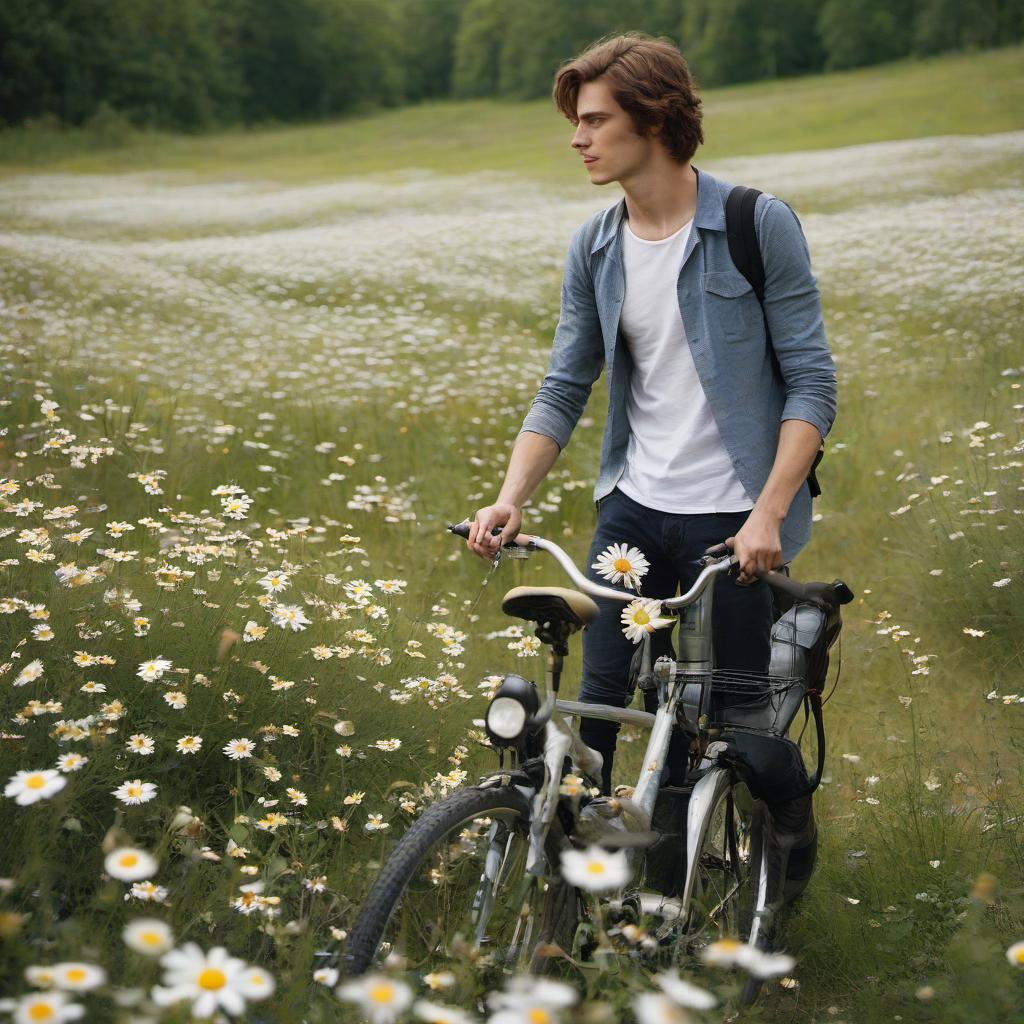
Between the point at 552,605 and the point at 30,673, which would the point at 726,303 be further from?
the point at 30,673

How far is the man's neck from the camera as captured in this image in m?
3.01

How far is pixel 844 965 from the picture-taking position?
320 cm

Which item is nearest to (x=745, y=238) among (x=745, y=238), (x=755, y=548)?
(x=745, y=238)

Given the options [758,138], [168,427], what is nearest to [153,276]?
[168,427]

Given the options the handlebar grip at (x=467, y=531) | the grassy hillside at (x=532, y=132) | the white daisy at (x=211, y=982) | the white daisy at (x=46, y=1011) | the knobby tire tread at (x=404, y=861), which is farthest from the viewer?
the grassy hillside at (x=532, y=132)

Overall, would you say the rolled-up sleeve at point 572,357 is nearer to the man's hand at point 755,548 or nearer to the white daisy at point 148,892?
the man's hand at point 755,548

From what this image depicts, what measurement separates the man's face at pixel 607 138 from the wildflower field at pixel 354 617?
1.50 meters

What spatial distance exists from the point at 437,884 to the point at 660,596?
39.3 inches

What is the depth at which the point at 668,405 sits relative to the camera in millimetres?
3074

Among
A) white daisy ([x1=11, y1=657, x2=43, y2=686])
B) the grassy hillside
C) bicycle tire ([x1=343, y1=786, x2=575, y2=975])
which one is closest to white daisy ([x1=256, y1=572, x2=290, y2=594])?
white daisy ([x1=11, y1=657, x2=43, y2=686])

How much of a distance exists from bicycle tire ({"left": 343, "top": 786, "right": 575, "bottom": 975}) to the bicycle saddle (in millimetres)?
354

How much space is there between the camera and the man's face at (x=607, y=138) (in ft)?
9.60

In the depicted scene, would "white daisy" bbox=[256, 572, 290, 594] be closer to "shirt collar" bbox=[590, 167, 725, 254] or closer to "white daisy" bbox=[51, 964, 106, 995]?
"shirt collar" bbox=[590, 167, 725, 254]

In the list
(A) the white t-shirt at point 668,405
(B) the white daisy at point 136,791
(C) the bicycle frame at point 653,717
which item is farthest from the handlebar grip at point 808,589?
(B) the white daisy at point 136,791
